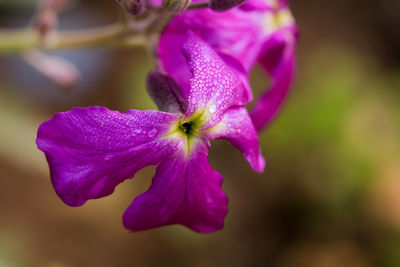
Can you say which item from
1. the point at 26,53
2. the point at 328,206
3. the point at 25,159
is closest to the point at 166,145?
the point at 26,53

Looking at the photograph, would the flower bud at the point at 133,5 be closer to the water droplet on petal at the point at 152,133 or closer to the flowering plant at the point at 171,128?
the flowering plant at the point at 171,128

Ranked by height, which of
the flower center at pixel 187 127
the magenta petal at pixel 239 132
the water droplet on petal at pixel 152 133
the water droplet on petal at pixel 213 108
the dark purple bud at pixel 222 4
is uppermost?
the dark purple bud at pixel 222 4

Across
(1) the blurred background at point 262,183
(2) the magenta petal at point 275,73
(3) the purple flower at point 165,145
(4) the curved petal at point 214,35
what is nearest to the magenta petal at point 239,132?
(3) the purple flower at point 165,145

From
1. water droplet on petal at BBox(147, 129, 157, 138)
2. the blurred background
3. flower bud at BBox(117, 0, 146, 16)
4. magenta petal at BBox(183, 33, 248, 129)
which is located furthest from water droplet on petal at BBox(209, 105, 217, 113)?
the blurred background

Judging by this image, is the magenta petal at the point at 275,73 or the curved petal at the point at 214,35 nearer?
the curved petal at the point at 214,35

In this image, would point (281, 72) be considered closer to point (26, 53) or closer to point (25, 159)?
point (26, 53)

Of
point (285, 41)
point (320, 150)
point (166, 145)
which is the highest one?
point (285, 41)

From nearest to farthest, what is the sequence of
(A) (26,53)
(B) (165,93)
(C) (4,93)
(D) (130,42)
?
1. (B) (165,93)
2. (D) (130,42)
3. (A) (26,53)
4. (C) (4,93)

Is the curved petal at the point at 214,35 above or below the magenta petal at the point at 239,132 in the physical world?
above
